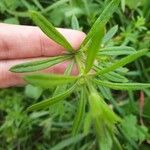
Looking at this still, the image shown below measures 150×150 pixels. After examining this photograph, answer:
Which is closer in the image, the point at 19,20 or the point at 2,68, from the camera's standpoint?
the point at 2,68

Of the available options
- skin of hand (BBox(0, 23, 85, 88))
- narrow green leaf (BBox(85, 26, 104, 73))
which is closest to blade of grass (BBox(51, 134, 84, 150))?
skin of hand (BBox(0, 23, 85, 88))

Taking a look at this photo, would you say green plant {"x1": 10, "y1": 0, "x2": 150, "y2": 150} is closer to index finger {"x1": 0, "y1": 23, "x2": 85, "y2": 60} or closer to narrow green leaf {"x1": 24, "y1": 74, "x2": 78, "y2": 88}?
narrow green leaf {"x1": 24, "y1": 74, "x2": 78, "y2": 88}

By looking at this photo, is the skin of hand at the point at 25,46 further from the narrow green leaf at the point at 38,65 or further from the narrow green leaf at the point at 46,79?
the narrow green leaf at the point at 46,79

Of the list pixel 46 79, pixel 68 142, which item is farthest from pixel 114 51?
pixel 68 142

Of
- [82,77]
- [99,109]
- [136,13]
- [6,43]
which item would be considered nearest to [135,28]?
[136,13]

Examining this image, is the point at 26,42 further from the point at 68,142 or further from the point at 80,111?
the point at 68,142

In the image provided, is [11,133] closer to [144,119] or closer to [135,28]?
[144,119]
